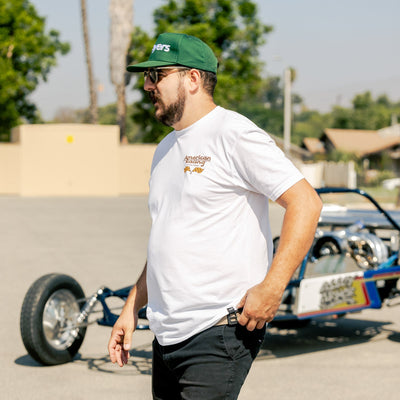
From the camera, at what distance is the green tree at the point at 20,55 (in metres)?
41.7

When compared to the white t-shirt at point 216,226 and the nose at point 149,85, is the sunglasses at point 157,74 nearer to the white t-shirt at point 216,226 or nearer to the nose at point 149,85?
the nose at point 149,85

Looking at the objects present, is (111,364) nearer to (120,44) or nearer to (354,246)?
(354,246)

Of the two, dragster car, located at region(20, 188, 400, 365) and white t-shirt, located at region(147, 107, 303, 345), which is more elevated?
white t-shirt, located at region(147, 107, 303, 345)

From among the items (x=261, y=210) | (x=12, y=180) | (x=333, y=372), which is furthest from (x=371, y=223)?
(x=12, y=180)

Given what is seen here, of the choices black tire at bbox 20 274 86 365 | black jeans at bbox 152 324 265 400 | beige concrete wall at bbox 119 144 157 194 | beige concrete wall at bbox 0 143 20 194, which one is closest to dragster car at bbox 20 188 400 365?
black tire at bbox 20 274 86 365

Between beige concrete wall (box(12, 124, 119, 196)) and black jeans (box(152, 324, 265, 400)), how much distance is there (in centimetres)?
3722

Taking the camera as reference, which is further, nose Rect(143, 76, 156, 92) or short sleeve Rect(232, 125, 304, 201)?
nose Rect(143, 76, 156, 92)

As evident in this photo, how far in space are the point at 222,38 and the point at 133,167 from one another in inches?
348

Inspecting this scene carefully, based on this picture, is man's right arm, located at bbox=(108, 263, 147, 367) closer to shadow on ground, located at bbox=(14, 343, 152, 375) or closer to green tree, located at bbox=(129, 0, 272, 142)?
shadow on ground, located at bbox=(14, 343, 152, 375)

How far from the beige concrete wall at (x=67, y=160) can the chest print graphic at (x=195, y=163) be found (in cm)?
3714

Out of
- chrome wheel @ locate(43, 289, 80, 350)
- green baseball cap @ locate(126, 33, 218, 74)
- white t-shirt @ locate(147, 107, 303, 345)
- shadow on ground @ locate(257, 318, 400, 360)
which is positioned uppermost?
green baseball cap @ locate(126, 33, 218, 74)

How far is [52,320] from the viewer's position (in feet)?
19.7

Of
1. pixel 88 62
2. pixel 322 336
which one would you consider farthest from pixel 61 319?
pixel 88 62

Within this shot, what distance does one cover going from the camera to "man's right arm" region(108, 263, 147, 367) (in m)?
3.13
